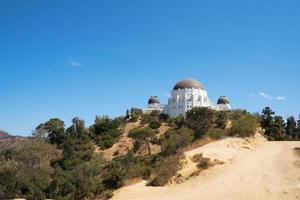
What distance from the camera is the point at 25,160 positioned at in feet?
117

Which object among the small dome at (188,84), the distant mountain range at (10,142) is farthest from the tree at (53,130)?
the small dome at (188,84)

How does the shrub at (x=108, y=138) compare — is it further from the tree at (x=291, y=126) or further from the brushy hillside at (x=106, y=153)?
the tree at (x=291, y=126)

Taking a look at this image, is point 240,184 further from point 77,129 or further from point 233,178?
point 77,129

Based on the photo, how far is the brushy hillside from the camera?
20922mm

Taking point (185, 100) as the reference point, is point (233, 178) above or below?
below

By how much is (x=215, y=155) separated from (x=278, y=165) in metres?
3.71

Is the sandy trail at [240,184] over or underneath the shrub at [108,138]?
underneath

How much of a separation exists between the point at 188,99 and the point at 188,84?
3564 mm

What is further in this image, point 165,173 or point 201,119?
point 201,119

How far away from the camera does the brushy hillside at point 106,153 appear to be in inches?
824

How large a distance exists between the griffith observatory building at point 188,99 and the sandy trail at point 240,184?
36413 millimetres

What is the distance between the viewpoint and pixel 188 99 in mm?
57031

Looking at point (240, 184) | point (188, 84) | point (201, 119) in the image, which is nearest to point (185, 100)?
point (188, 84)

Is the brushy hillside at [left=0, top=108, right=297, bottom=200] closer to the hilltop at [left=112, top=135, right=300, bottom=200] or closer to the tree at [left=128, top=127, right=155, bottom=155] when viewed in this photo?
the tree at [left=128, top=127, right=155, bottom=155]
